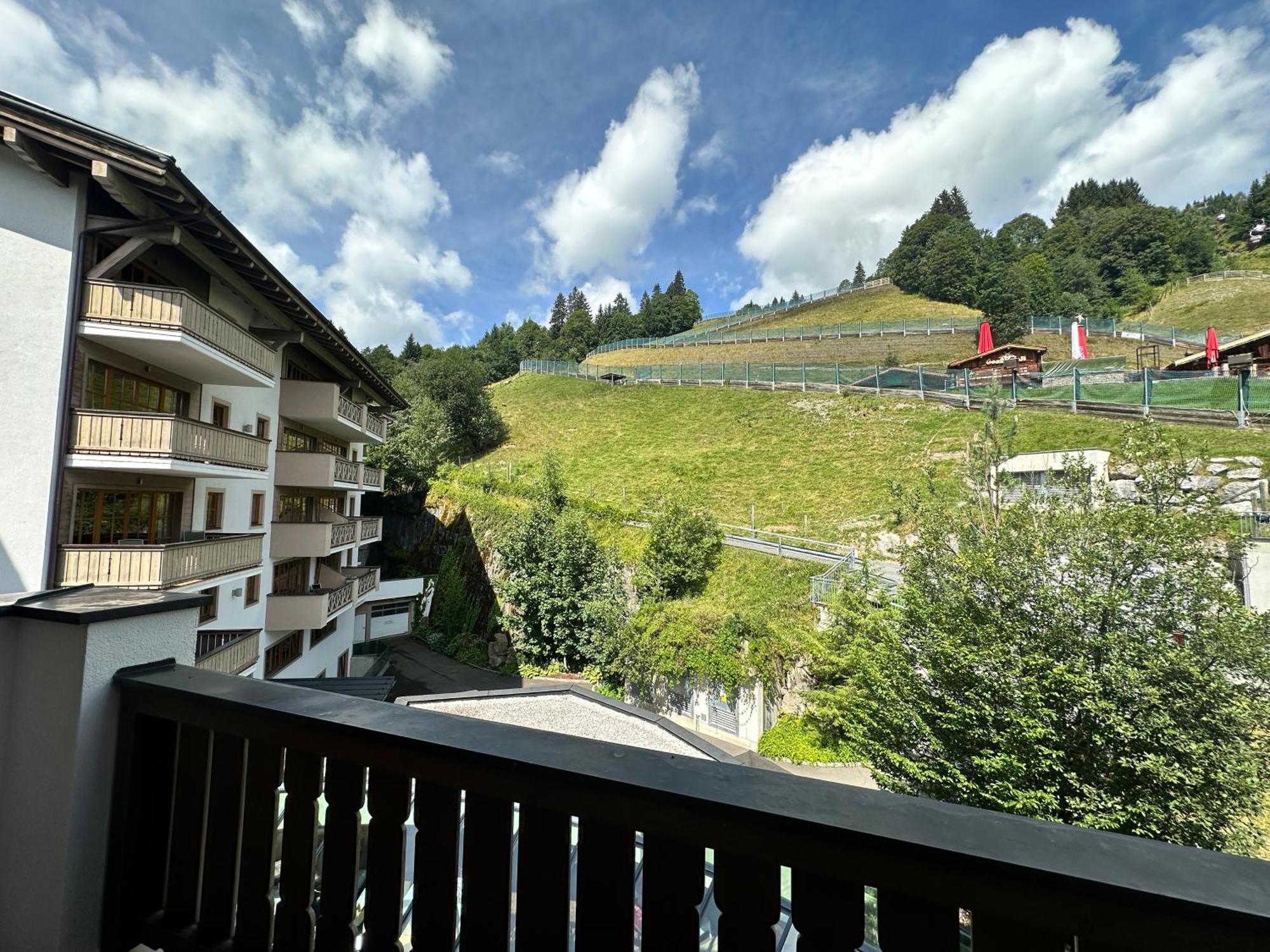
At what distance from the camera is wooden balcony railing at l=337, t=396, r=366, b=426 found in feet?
44.8

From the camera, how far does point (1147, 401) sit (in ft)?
60.7

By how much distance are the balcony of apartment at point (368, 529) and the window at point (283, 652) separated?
3221mm

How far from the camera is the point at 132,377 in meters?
8.55

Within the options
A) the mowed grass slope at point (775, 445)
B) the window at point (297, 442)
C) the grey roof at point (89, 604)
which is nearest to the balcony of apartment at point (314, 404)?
the window at point (297, 442)

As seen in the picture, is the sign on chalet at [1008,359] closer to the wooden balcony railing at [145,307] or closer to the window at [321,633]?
the window at [321,633]

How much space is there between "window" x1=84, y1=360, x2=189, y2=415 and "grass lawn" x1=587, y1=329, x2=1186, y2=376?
36.5 metres

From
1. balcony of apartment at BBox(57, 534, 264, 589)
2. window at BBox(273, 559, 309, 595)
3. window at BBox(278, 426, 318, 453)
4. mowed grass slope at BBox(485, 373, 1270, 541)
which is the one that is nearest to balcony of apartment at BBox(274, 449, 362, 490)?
window at BBox(278, 426, 318, 453)

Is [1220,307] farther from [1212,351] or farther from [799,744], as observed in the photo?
[799,744]

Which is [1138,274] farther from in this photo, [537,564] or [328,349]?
[328,349]

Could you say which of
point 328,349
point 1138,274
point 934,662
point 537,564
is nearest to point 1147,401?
point 934,662

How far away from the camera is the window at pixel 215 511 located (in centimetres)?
1016

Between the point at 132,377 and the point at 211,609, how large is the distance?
436cm

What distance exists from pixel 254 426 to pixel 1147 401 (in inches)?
1088

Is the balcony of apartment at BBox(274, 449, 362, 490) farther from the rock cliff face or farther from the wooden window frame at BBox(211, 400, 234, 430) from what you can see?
the rock cliff face
